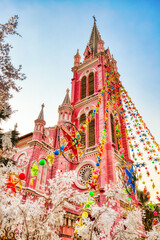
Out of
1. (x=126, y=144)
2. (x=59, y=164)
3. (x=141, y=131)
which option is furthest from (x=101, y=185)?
(x=126, y=144)

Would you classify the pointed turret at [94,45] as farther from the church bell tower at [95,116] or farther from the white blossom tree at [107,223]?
the white blossom tree at [107,223]

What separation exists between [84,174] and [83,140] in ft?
13.2

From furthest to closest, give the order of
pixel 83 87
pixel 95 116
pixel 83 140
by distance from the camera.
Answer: pixel 83 87 < pixel 95 116 < pixel 83 140

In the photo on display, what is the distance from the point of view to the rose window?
727 inches

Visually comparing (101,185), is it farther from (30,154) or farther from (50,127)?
(50,127)

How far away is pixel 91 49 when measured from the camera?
34312 millimetres

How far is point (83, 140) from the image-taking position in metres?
21.4

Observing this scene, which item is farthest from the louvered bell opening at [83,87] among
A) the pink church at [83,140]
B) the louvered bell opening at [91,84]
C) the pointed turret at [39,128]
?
the pointed turret at [39,128]

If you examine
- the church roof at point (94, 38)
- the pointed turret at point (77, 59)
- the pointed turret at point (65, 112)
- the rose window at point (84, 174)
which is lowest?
the rose window at point (84, 174)

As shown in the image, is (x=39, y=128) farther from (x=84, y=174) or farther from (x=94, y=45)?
(x=94, y=45)

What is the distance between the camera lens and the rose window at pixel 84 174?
727 inches

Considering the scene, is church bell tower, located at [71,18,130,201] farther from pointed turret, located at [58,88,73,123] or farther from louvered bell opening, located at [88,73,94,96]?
pointed turret, located at [58,88,73,123]

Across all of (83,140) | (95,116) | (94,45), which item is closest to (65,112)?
(95,116)

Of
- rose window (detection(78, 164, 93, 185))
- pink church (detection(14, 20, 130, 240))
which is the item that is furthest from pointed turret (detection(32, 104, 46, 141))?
rose window (detection(78, 164, 93, 185))
